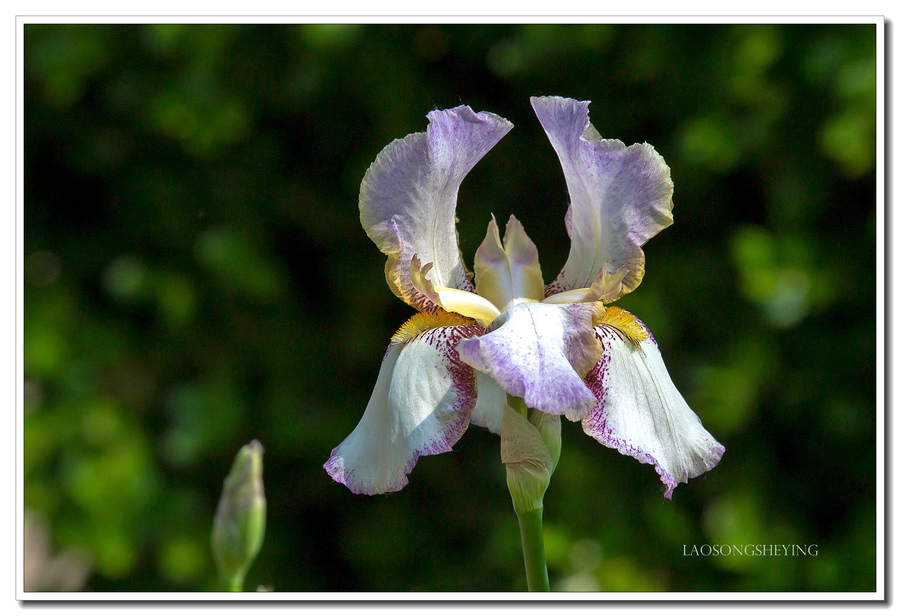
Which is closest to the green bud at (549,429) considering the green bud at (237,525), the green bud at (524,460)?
the green bud at (524,460)

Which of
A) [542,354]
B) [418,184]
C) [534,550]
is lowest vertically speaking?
[534,550]

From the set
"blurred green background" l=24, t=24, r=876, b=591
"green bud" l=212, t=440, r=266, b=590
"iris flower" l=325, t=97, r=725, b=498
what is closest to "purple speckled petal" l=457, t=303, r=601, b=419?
"iris flower" l=325, t=97, r=725, b=498

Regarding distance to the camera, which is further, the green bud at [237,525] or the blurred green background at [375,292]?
the blurred green background at [375,292]

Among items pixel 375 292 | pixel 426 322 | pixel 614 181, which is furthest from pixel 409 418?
pixel 375 292

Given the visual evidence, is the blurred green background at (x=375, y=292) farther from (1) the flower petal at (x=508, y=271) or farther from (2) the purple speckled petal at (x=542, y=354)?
(2) the purple speckled petal at (x=542, y=354)

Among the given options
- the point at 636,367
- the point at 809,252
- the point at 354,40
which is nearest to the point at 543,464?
the point at 636,367

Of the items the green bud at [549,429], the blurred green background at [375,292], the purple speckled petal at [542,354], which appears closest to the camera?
the purple speckled petal at [542,354]

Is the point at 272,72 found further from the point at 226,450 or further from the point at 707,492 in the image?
the point at 707,492

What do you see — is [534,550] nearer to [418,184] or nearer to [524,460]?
[524,460]
